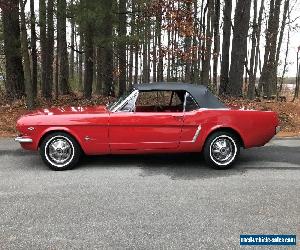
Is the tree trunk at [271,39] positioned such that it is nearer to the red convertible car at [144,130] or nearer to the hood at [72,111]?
the red convertible car at [144,130]

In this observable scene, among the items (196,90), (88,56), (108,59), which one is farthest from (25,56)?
(196,90)

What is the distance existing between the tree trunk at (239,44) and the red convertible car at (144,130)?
875 cm

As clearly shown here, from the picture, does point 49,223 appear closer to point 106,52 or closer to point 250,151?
point 250,151

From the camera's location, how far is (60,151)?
21.6ft

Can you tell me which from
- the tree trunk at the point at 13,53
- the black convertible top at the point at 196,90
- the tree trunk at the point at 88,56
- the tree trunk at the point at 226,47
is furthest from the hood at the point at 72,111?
the tree trunk at the point at 226,47

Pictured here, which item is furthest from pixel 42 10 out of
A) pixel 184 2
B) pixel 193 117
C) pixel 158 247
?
pixel 158 247

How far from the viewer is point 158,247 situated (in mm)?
3803

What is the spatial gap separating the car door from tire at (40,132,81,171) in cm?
69

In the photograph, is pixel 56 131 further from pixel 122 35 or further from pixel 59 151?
pixel 122 35

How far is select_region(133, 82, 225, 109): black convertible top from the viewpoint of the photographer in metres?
6.74

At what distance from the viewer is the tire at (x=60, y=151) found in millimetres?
6565

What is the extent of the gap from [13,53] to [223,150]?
420 inches

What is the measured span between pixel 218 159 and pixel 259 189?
125 centimetres

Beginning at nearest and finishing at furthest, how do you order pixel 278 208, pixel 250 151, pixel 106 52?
pixel 278 208
pixel 250 151
pixel 106 52
